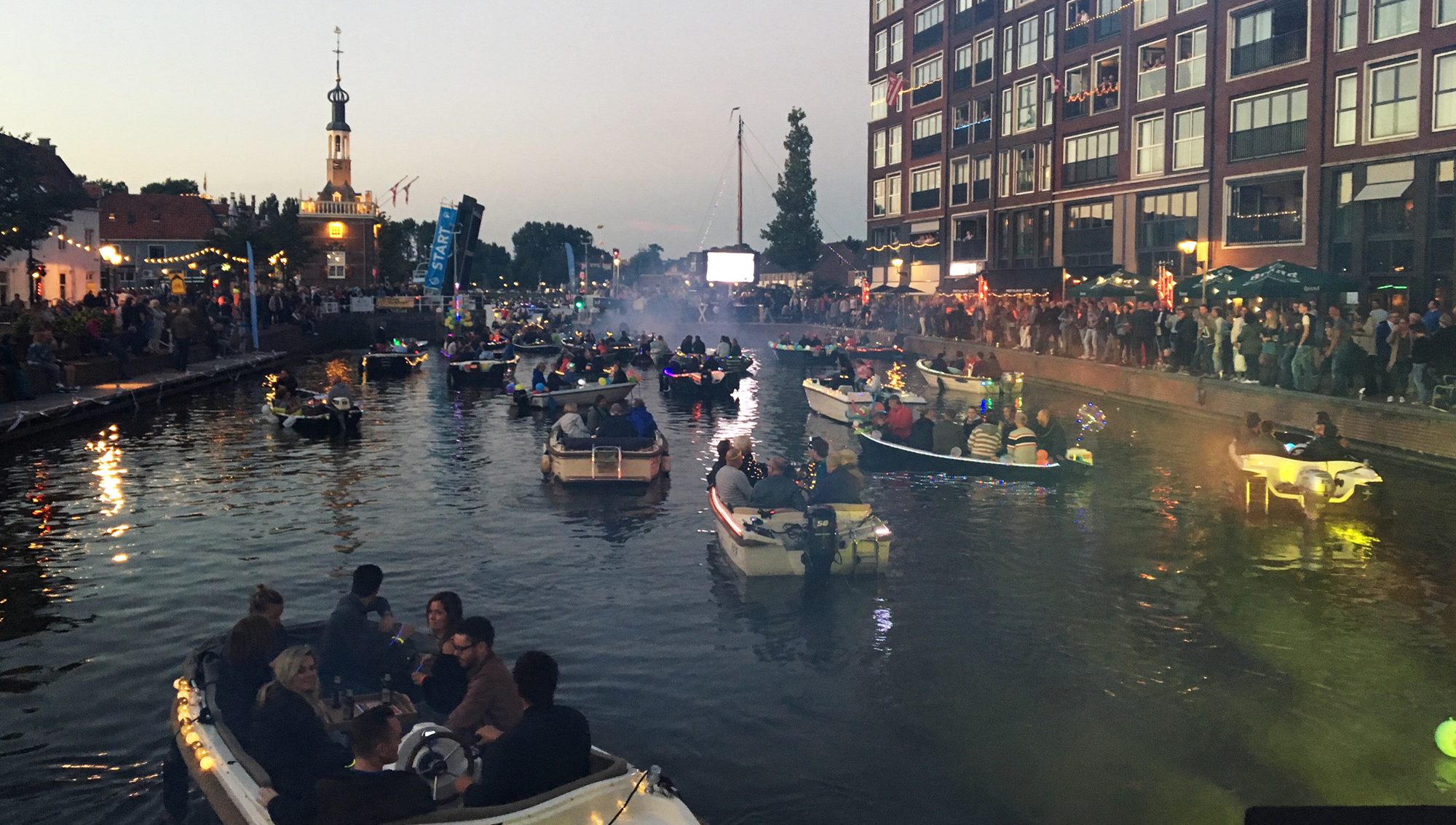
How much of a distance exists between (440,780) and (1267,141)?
42.2 meters

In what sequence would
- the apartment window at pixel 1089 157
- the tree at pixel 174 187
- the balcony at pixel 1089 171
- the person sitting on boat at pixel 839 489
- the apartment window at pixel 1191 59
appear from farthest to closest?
the tree at pixel 174 187 → the apartment window at pixel 1089 157 → the balcony at pixel 1089 171 → the apartment window at pixel 1191 59 → the person sitting on boat at pixel 839 489

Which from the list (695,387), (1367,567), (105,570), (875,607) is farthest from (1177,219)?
(105,570)

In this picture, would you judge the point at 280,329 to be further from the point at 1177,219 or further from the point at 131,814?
the point at 131,814

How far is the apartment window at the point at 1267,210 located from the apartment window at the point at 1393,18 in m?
5.27

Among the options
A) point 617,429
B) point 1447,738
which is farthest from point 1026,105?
point 1447,738

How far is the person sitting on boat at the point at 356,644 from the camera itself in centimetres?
974

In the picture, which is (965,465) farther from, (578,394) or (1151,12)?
(1151,12)

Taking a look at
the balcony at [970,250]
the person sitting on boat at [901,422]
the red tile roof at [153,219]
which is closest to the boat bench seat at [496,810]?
the person sitting on boat at [901,422]

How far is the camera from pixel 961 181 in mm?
69188

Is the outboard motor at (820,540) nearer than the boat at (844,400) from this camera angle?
Yes

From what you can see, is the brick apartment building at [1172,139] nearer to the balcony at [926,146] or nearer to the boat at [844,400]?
the balcony at [926,146]

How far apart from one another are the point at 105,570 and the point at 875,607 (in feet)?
32.5

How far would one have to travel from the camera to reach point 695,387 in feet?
131

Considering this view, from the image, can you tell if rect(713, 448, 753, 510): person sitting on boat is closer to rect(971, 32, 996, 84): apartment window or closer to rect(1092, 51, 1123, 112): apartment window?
rect(1092, 51, 1123, 112): apartment window
